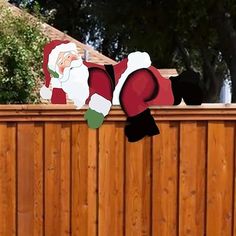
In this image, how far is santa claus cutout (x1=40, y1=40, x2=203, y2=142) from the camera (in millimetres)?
3488

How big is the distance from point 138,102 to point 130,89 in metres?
0.11

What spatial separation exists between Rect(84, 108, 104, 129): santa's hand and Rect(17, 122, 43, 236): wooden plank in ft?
1.07

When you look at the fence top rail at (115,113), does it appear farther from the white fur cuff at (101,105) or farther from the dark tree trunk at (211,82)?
the dark tree trunk at (211,82)

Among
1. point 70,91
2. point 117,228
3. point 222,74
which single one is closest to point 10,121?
point 70,91

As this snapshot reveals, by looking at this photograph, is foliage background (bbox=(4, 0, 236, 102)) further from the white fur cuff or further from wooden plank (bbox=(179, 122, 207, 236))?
wooden plank (bbox=(179, 122, 207, 236))

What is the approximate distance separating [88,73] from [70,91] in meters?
0.17

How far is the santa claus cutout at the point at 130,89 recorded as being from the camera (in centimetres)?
349

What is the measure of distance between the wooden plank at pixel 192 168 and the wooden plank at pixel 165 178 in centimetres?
4

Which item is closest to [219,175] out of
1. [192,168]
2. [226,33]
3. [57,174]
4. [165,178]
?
[192,168]

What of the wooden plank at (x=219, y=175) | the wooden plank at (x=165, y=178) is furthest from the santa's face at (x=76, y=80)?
the wooden plank at (x=219, y=175)

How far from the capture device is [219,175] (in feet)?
11.4

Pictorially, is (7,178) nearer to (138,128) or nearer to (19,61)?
(138,128)

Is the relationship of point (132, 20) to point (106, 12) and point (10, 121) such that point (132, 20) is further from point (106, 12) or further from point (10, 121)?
point (10, 121)

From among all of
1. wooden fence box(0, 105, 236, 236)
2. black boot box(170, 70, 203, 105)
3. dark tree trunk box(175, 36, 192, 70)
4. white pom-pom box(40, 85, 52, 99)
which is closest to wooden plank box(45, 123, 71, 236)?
wooden fence box(0, 105, 236, 236)
